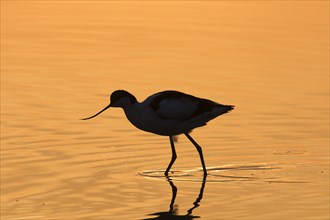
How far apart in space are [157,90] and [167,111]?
5171mm

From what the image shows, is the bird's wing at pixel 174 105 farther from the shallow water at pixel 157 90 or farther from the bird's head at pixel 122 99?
the shallow water at pixel 157 90

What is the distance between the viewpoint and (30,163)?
16859mm

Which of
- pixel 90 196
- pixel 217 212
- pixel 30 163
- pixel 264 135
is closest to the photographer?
pixel 217 212

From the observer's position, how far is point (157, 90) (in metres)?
22.2

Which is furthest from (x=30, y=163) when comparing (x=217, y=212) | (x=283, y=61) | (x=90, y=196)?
(x=283, y=61)

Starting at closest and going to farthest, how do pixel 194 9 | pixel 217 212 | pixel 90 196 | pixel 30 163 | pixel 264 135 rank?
pixel 217 212
pixel 90 196
pixel 30 163
pixel 264 135
pixel 194 9

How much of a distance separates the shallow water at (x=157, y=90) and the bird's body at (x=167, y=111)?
0.51m

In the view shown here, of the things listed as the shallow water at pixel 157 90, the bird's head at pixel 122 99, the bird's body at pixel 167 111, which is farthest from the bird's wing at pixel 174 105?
the shallow water at pixel 157 90

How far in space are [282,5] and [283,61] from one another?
29.6ft

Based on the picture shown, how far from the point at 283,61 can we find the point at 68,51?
4.34 meters

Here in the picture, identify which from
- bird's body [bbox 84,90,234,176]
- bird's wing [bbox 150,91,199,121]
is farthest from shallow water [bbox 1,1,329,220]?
bird's wing [bbox 150,91,199,121]

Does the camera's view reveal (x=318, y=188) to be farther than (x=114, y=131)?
No

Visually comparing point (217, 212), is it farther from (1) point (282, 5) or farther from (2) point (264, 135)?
(1) point (282, 5)

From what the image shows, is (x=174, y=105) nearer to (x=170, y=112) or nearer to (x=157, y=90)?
(x=170, y=112)
